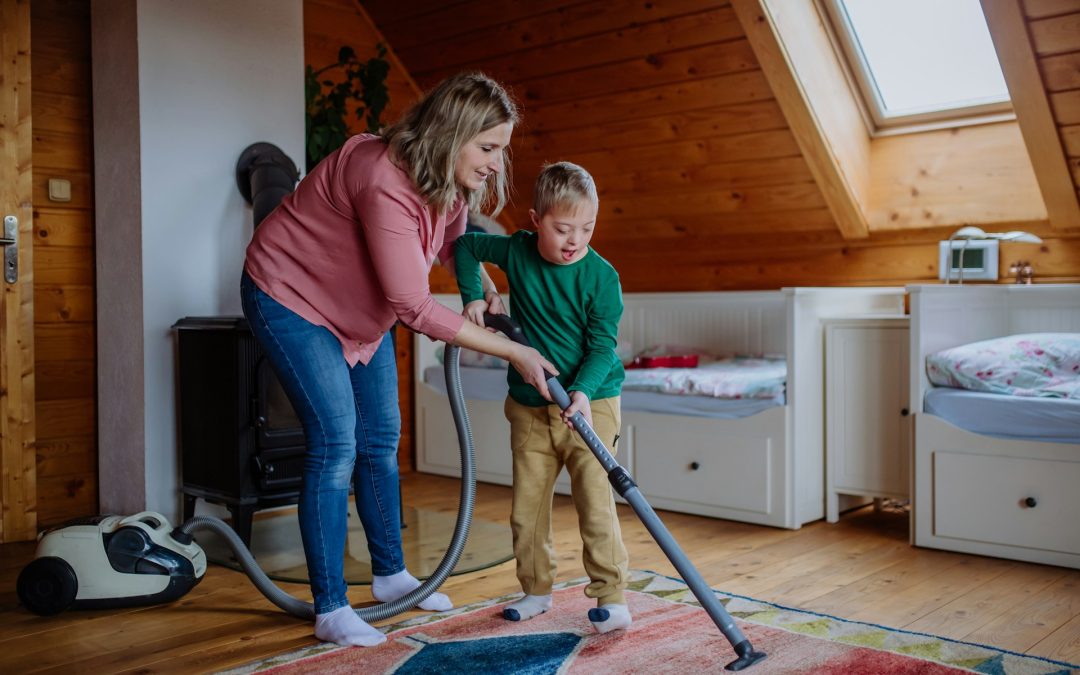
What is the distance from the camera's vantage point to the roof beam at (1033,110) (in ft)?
9.11

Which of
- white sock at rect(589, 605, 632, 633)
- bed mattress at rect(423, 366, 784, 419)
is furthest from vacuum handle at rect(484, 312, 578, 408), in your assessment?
bed mattress at rect(423, 366, 784, 419)

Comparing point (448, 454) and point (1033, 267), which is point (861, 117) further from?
point (448, 454)

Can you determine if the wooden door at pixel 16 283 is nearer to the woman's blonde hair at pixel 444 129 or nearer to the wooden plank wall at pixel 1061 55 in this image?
the woman's blonde hair at pixel 444 129

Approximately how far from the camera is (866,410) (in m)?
3.13

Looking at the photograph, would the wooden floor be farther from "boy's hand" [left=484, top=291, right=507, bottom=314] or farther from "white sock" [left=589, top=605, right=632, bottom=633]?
"boy's hand" [left=484, top=291, right=507, bottom=314]

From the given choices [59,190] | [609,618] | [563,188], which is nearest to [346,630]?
[609,618]

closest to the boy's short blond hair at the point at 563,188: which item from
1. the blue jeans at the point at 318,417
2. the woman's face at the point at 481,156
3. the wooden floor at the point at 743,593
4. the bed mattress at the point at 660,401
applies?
the woman's face at the point at 481,156

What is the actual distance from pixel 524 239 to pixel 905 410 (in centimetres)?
153

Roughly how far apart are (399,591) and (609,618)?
0.49 meters

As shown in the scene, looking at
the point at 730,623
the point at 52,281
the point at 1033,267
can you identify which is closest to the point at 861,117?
the point at 1033,267

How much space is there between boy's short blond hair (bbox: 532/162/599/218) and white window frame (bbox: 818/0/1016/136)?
72.5 inches

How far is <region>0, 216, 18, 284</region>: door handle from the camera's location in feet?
9.62

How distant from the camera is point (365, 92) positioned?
359cm

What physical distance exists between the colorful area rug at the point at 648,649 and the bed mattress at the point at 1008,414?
851 mm
